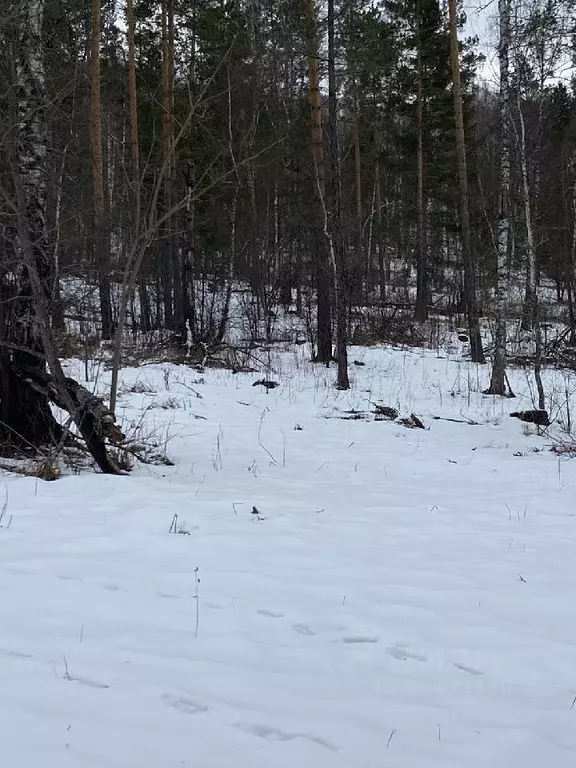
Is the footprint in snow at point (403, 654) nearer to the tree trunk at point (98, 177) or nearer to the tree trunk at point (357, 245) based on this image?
the tree trunk at point (98, 177)

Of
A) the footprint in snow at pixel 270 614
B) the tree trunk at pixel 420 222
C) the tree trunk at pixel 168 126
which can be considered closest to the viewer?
the footprint in snow at pixel 270 614

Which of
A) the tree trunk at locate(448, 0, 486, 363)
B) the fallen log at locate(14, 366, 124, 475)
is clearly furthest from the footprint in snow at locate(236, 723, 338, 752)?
the tree trunk at locate(448, 0, 486, 363)

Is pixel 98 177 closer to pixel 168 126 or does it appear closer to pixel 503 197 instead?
pixel 168 126

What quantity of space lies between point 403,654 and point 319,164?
1102 cm

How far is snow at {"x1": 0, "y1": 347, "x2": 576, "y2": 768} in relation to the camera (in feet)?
6.18

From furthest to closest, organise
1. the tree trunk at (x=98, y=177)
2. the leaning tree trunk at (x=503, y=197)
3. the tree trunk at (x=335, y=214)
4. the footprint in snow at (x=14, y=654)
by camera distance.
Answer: the tree trunk at (x=98, y=177) → the tree trunk at (x=335, y=214) → the leaning tree trunk at (x=503, y=197) → the footprint in snow at (x=14, y=654)

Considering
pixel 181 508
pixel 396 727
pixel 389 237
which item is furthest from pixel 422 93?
pixel 396 727

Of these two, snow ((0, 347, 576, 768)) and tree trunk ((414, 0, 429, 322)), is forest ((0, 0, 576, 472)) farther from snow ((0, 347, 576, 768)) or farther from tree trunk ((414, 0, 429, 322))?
snow ((0, 347, 576, 768))

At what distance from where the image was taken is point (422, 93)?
2008 centimetres

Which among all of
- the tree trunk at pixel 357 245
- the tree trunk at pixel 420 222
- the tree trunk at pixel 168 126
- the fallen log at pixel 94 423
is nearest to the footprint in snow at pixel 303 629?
the fallen log at pixel 94 423

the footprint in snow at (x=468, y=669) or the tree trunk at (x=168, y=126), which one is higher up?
the tree trunk at (x=168, y=126)

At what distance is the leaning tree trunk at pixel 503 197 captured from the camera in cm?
932

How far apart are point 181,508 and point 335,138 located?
8.35m

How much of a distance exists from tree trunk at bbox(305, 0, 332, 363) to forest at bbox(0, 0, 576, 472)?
57 millimetres
